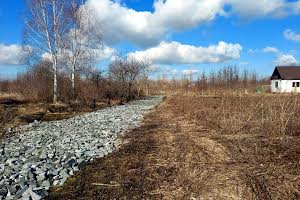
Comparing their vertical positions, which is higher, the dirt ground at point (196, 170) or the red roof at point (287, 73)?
the red roof at point (287, 73)

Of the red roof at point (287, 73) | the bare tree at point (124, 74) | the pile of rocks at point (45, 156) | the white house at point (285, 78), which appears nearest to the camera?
the pile of rocks at point (45, 156)

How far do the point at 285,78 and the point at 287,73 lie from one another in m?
1.57

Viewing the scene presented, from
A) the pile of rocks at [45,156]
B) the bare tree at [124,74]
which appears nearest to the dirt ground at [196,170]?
the pile of rocks at [45,156]

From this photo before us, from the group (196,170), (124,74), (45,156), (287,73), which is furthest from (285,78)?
(45,156)

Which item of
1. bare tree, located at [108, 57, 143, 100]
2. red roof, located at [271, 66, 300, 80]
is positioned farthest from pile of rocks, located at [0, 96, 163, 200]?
red roof, located at [271, 66, 300, 80]

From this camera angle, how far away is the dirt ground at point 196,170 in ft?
14.2

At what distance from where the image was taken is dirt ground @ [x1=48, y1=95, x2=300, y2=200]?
4.33m

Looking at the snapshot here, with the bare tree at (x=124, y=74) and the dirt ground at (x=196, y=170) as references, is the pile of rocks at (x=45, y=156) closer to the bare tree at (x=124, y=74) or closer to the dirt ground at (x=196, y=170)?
the dirt ground at (x=196, y=170)

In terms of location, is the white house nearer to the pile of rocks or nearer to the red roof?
the red roof

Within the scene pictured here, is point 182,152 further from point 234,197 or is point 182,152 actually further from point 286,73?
point 286,73

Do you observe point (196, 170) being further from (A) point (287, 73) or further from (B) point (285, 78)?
(A) point (287, 73)

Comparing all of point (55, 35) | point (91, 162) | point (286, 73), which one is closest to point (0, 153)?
point (91, 162)

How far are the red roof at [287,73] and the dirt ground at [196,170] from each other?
46971 mm

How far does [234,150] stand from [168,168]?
2.03m
